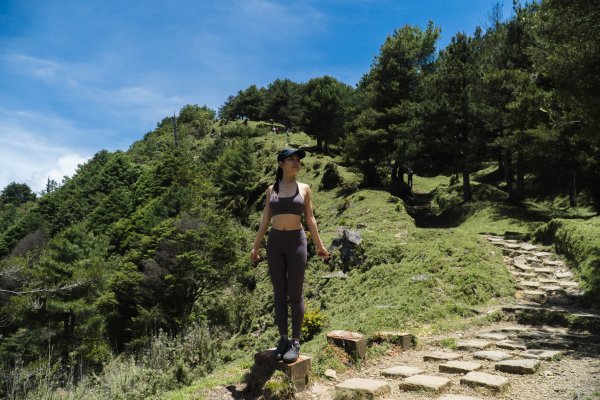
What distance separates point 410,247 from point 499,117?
12.3m

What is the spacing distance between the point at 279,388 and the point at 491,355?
3.10 meters

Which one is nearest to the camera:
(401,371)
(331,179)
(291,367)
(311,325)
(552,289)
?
(291,367)

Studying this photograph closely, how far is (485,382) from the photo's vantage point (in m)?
4.34

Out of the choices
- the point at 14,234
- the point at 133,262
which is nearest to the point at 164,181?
the point at 133,262

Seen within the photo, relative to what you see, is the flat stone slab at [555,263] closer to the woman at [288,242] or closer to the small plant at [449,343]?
the small plant at [449,343]

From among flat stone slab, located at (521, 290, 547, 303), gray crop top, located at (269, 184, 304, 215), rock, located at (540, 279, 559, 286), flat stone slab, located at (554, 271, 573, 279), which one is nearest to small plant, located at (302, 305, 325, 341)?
gray crop top, located at (269, 184, 304, 215)

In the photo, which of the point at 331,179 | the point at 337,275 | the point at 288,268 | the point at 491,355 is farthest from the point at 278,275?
the point at 331,179

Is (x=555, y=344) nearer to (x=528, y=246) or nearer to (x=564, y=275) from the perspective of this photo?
(x=564, y=275)

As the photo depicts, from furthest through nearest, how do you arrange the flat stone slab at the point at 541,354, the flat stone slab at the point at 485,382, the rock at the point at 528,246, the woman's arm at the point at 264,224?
the rock at the point at 528,246 → the flat stone slab at the point at 541,354 → the woman's arm at the point at 264,224 → the flat stone slab at the point at 485,382

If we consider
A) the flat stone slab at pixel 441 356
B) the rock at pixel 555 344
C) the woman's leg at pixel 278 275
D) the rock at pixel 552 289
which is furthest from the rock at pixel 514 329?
the woman's leg at pixel 278 275

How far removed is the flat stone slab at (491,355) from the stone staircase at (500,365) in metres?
0.01

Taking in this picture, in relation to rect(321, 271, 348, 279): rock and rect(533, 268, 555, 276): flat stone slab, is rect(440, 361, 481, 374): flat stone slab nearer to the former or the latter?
rect(533, 268, 555, 276): flat stone slab

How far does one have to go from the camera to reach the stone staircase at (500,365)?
14.1 ft

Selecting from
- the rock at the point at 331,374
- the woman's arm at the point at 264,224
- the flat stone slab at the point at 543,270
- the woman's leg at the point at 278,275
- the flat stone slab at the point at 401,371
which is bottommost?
the flat stone slab at the point at 401,371
